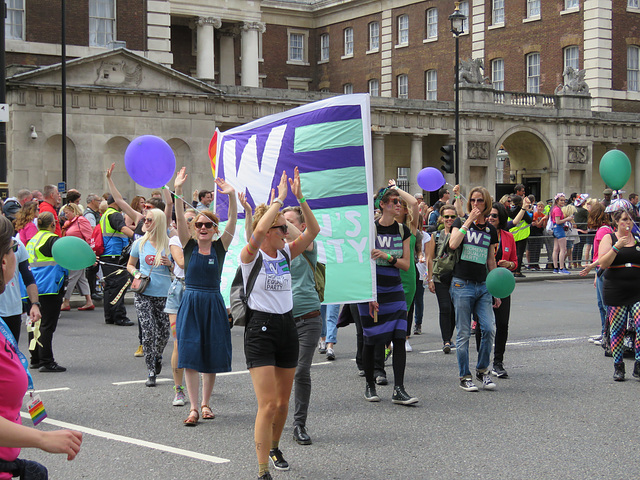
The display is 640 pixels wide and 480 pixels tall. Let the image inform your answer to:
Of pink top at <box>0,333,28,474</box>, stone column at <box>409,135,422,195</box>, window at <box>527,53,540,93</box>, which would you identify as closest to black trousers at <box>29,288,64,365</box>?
pink top at <box>0,333,28,474</box>

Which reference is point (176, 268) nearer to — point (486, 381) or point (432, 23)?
point (486, 381)

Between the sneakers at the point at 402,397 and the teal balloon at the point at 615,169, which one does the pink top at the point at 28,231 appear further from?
the teal balloon at the point at 615,169

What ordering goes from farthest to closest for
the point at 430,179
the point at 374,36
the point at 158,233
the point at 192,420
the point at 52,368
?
1. the point at 374,36
2. the point at 430,179
3. the point at 52,368
4. the point at 158,233
5. the point at 192,420

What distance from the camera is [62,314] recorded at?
14.8 m

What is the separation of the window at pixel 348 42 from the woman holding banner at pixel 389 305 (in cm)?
4732

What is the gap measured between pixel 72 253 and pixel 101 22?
28.2m

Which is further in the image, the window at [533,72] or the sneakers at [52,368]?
the window at [533,72]

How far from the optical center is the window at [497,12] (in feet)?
146

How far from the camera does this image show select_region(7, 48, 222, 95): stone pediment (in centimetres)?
2588

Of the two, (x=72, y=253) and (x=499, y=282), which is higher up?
(x=72, y=253)

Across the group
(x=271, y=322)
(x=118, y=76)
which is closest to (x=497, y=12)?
(x=118, y=76)

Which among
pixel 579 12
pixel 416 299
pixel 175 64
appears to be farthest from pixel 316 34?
pixel 416 299

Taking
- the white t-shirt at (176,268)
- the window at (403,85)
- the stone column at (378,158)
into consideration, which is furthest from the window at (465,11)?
the white t-shirt at (176,268)

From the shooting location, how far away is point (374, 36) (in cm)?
5241
